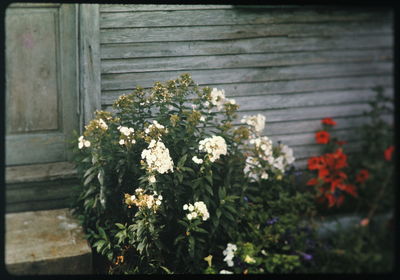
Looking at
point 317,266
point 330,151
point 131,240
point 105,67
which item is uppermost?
point 105,67

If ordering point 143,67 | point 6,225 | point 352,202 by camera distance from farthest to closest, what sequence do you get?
point 352,202 < point 143,67 < point 6,225

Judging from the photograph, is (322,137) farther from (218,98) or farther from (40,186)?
(40,186)

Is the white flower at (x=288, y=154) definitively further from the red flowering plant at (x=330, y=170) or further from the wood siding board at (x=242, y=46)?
the wood siding board at (x=242, y=46)

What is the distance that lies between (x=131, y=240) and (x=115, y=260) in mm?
182

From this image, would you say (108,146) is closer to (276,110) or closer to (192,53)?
(192,53)

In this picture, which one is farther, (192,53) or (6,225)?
(192,53)

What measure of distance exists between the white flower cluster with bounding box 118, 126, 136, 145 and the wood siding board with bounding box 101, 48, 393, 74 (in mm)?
371

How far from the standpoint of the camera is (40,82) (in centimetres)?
269

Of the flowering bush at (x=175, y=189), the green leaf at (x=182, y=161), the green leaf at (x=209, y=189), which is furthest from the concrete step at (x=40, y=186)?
the green leaf at (x=209, y=189)

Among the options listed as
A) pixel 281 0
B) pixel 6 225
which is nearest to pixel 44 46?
pixel 6 225

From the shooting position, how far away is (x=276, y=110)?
3.08 m

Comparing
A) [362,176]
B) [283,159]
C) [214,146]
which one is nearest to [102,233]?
[214,146]

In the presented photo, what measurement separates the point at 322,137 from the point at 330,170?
0.22 m

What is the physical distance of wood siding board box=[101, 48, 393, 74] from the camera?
8.89 feet
